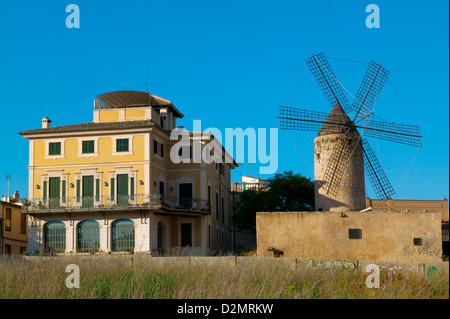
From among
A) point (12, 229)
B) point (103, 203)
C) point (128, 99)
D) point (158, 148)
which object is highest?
point (128, 99)

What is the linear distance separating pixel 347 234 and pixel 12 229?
1121 inches

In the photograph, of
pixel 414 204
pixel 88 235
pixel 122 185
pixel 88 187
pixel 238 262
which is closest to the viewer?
pixel 238 262

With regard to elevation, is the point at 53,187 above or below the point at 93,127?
below

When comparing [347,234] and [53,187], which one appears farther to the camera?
[53,187]

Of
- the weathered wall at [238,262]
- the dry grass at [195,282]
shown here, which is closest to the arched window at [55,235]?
the weathered wall at [238,262]

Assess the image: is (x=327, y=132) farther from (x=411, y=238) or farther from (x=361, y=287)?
(x=361, y=287)

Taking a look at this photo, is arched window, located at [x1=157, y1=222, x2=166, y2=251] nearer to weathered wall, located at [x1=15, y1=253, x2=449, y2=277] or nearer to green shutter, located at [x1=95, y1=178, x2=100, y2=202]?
green shutter, located at [x1=95, y1=178, x2=100, y2=202]

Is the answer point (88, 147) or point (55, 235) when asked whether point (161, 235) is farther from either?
point (88, 147)

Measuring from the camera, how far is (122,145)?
153 feet

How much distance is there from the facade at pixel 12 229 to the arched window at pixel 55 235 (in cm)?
452

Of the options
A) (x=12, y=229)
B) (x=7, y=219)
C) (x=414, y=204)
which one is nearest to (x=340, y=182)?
(x=7, y=219)

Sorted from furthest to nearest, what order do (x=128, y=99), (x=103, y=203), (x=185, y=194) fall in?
(x=128, y=99), (x=185, y=194), (x=103, y=203)

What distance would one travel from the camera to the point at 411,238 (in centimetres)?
3706
